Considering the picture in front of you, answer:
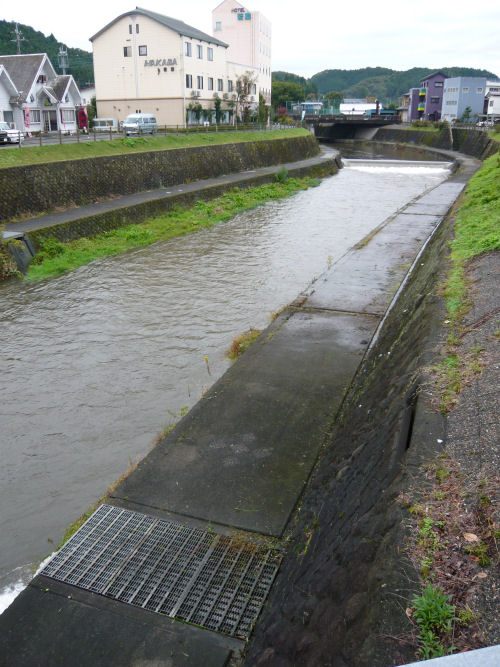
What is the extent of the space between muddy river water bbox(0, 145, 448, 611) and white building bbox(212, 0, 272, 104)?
181 feet

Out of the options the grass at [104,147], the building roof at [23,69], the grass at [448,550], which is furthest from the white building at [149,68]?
the grass at [448,550]

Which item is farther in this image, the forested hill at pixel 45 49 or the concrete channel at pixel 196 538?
the forested hill at pixel 45 49

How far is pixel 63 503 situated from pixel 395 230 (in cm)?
1433

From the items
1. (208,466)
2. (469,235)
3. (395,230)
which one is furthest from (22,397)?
(395,230)

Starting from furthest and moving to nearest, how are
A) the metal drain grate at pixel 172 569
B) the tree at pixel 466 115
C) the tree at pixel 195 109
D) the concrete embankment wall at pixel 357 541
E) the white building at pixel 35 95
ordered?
the tree at pixel 466 115 < the tree at pixel 195 109 < the white building at pixel 35 95 < the metal drain grate at pixel 172 569 < the concrete embankment wall at pixel 357 541

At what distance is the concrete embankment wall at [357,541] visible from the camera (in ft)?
8.60

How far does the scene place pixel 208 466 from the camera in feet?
16.9

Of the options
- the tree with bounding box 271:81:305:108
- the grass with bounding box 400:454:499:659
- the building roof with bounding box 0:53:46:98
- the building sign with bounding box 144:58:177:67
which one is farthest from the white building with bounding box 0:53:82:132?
the tree with bounding box 271:81:305:108

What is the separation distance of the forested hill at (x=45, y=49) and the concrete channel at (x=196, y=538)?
74.8m

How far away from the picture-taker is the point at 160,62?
42.7 m

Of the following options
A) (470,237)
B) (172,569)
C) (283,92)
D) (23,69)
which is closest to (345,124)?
(283,92)

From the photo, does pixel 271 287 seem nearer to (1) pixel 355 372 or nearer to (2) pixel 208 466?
(1) pixel 355 372

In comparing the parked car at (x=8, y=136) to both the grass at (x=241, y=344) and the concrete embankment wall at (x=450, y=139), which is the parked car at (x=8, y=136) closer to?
the grass at (x=241, y=344)

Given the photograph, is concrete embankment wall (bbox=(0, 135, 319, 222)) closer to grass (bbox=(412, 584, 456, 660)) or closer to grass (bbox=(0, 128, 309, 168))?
grass (bbox=(0, 128, 309, 168))
